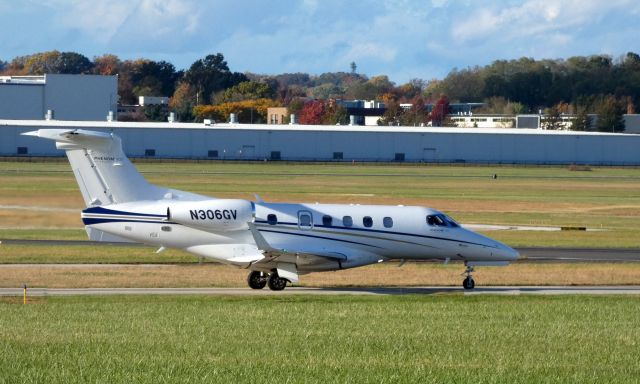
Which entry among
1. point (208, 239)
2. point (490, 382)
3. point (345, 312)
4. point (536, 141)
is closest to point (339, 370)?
point (490, 382)

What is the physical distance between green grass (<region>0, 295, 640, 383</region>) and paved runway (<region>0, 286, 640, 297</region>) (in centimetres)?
260

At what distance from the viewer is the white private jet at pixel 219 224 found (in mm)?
36312

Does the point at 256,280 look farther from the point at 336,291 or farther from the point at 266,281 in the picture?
the point at 336,291

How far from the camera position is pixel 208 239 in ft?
121

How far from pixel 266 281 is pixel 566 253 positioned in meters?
16.8

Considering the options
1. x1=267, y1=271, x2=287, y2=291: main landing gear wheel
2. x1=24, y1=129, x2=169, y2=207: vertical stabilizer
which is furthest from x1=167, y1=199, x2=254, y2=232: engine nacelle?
x1=267, y1=271, x2=287, y2=291: main landing gear wheel

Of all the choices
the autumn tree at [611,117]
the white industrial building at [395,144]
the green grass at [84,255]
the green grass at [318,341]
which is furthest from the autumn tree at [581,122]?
the green grass at [318,341]

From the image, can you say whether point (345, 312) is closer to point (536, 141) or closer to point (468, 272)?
point (468, 272)

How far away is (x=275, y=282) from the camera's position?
36688mm

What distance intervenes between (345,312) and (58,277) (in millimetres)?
13399

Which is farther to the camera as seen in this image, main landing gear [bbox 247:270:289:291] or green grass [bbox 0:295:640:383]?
main landing gear [bbox 247:270:289:291]

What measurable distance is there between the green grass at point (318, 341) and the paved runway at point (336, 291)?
2.60m

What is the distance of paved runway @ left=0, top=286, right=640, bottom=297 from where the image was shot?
34.9 m

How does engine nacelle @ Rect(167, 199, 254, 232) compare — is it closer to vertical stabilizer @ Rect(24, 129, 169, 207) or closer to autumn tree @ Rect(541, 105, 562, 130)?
vertical stabilizer @ Rect(24, 129, 169, 207)
